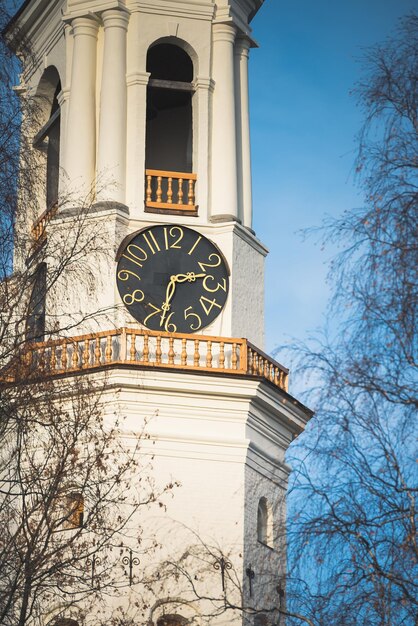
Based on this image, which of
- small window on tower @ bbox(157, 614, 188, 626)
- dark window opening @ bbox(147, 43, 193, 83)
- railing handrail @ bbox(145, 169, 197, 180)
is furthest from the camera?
dark window opening @ bbox(147, 43, 193, 83)

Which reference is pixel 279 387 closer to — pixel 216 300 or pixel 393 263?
pixel 216 300

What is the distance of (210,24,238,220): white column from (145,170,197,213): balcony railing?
39cm

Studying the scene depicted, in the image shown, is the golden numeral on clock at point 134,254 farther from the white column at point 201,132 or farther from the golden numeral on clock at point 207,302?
the white column at point 201,132

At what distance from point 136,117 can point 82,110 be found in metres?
0.94

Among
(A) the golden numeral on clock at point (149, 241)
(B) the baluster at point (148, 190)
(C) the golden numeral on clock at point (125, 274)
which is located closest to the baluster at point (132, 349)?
(C) the golden numeral on clock at point (125, 274)

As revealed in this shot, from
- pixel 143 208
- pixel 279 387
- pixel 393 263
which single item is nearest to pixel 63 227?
pixel 143 208

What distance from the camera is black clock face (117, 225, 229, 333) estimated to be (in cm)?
3678

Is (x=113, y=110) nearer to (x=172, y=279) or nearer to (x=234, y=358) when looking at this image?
(x=172, y=279)

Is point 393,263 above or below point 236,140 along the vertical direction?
below

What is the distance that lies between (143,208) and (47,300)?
41.5 ft

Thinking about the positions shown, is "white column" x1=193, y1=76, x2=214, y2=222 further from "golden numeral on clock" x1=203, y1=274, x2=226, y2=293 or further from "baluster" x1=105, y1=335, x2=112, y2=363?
"baluster" x1=105, y1=335, x2=112, y2=363

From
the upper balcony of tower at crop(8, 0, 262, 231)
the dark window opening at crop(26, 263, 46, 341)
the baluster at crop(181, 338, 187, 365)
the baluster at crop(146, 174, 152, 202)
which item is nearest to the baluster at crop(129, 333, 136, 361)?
the baluster at crop(181, 338, 187, 365)

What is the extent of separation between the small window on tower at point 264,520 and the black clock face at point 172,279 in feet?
10.2

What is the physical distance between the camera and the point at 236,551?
1372 inches
